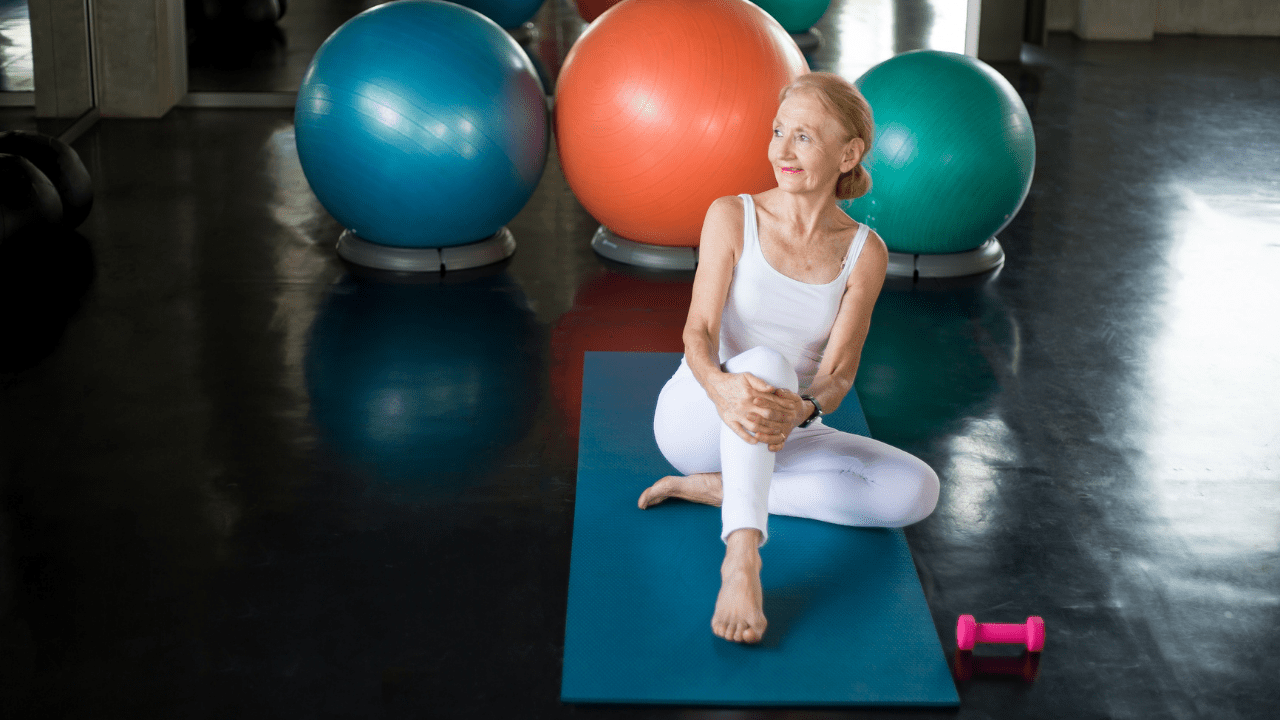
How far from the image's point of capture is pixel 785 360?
2.49 metres

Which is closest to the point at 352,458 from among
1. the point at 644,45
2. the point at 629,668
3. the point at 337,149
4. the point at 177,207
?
the point at 629,668

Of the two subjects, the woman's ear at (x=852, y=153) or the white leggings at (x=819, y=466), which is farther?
→ the white leggings at (x=819, y=466)

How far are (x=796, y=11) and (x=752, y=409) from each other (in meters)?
6.55

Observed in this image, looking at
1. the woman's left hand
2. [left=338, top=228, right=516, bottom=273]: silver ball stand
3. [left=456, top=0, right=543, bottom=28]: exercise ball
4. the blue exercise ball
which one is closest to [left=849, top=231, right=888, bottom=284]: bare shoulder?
Answer: the woman's left hand

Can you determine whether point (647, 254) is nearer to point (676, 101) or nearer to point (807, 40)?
point (676, 101)

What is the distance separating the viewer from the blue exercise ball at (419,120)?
13.7ft

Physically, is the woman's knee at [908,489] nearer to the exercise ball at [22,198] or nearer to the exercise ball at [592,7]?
the exercise ball at [22,198]

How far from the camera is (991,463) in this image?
3227 mm

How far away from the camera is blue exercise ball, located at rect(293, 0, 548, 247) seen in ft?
13.7

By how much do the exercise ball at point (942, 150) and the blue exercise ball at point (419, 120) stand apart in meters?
1.28

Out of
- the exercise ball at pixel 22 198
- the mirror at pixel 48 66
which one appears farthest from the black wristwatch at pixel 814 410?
the mirror at pixel 48 66

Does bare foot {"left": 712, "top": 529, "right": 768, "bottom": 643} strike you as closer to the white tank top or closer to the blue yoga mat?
the blue yoga mat

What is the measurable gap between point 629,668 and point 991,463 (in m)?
1.38

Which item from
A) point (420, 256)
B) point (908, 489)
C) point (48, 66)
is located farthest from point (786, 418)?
point (48, 66)
